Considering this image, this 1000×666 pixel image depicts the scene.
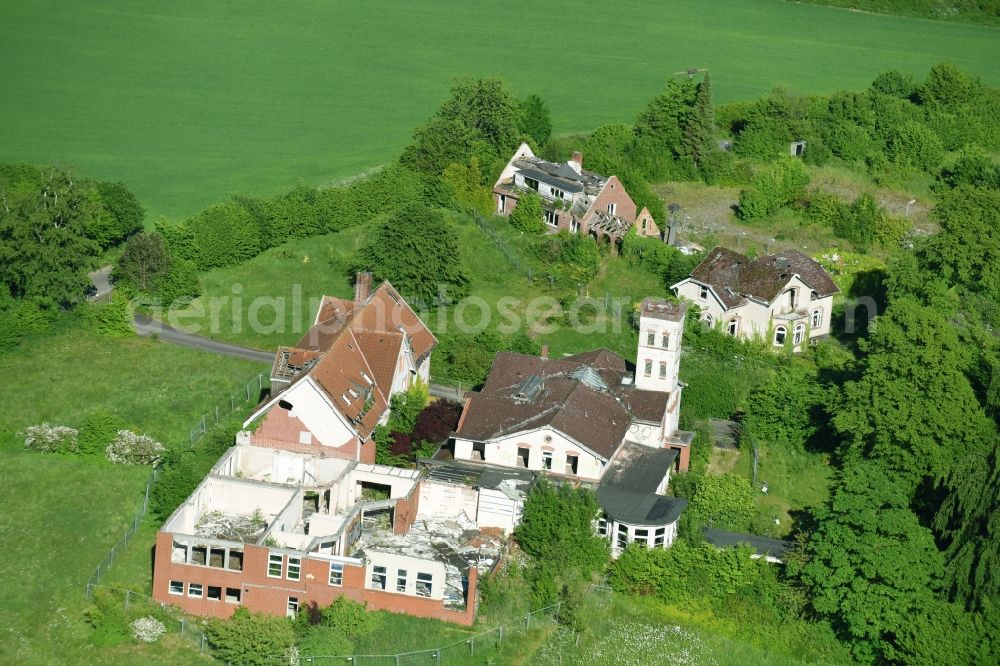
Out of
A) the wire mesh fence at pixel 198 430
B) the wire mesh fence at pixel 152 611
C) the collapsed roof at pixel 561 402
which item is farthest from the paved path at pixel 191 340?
the wire mesh fence at pixel 152 611

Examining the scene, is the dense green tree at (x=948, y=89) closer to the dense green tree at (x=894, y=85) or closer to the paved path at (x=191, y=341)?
the dense green tree at (x=894, y=85)

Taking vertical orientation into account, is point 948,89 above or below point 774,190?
above

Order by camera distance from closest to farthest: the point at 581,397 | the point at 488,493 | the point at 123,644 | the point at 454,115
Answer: the point at 123,644 < the point at 488,493 < the point at 581,397 < the point at 454,115

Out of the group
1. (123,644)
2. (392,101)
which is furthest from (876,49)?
(123,644)

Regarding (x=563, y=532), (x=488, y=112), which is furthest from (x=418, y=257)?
(x=563, y=532)

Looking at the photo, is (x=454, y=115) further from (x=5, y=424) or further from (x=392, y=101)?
(x=5, y=424)

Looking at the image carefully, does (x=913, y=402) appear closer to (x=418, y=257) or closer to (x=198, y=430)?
(x=418, y=257)
